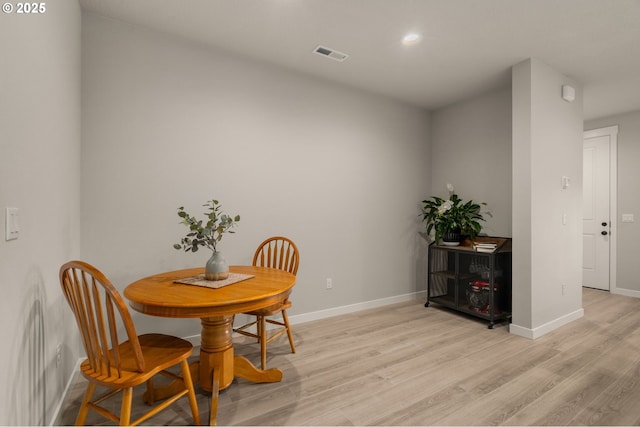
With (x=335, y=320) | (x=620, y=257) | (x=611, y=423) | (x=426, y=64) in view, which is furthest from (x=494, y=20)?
(x=620, y=257)

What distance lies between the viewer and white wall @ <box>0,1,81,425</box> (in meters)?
1.14

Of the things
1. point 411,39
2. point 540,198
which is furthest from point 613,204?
point 411,39

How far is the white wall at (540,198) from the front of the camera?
2.95 m

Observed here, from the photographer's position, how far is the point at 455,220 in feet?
12.1

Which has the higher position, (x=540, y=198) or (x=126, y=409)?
(x=540, y=198)

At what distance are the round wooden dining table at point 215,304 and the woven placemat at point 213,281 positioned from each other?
0.03 m

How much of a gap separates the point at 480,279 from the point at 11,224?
3782mm

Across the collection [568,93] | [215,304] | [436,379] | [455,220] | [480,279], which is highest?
[568,93]

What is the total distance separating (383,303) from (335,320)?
835 millimetres

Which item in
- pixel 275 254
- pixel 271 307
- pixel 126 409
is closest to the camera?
pixel 126 409

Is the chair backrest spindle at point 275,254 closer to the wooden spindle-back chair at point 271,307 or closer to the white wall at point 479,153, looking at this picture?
the wooden spindle-back chair at point 271,307

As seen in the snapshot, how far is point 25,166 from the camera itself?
51.7 inches

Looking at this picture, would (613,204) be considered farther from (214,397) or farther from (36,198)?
(36,198)

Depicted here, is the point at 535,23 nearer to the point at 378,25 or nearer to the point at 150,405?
the point at 378,25
